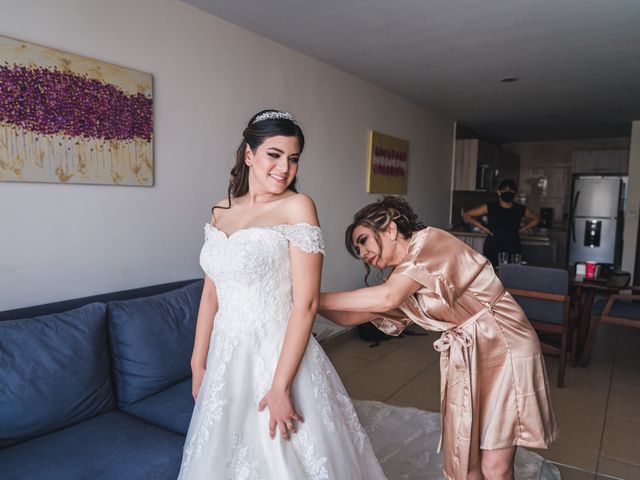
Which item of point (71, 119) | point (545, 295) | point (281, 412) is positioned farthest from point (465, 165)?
point (281, 412)

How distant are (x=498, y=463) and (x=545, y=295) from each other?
7.34 feet

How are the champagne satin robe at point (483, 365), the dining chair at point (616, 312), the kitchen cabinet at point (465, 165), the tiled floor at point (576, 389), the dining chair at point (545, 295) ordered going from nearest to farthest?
the champagne satin robe at point (483, 365), the tiled floor at point (576, 389), the dining chair at point (545, 295), the dining chair at point (616, 312), the kitchen cabinet at point (465, 165)

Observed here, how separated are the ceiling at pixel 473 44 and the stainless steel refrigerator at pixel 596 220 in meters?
2.56

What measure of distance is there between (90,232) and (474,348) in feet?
6.67

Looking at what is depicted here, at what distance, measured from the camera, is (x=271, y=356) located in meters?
1.44

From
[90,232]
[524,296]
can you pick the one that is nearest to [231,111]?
[90,232]

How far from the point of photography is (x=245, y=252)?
141 cm

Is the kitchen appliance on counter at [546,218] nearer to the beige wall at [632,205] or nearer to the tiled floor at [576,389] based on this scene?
the beige wall at [632,205]

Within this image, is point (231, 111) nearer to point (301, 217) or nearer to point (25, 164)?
point (25, 164)

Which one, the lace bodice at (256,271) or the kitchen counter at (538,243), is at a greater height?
the lace bodice at (256,271)

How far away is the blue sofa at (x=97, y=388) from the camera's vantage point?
1721mm

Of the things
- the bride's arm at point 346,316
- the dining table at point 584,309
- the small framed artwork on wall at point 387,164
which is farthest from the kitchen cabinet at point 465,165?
the bride's arm at point 346,316

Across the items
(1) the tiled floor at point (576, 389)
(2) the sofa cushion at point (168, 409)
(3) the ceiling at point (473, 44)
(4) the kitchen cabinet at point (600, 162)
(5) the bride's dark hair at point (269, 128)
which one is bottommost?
(1) the tiled floor at point (576, 389)

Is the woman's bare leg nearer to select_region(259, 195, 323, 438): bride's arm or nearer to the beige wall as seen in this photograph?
select_region(259, 195, 323, 438): bride's arm
